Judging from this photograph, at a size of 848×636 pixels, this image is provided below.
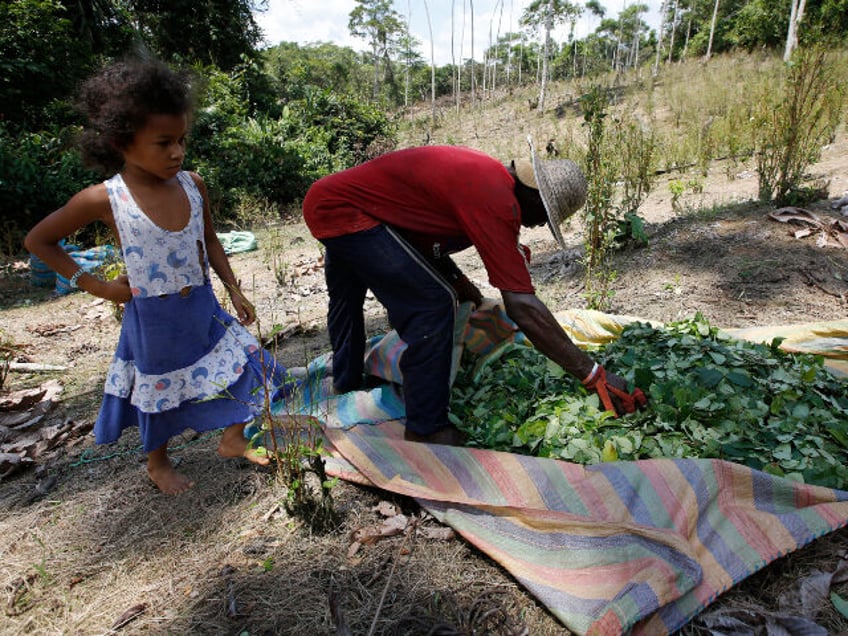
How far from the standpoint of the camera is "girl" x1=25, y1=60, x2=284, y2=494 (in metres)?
1.71

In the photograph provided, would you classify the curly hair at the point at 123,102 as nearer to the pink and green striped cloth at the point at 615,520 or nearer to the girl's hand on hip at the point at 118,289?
the girl's hand on hip at the point at 118,289

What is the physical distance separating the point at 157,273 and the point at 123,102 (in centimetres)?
57

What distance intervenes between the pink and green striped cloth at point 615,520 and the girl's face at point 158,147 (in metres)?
1.30

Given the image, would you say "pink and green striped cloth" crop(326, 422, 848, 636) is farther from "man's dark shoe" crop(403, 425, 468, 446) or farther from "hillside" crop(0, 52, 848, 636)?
"man's dark shoe" crop(403, 425, 468, 446)

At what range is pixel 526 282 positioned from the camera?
5.92 ft

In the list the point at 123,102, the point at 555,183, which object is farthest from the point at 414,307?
the point at 123,102

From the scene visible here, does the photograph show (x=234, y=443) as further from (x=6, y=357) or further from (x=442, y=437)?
(x=6, y=357)

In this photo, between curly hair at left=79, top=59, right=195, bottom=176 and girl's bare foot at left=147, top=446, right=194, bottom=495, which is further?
girl's bare foot at left=147, top=446, right=194, bottom=495

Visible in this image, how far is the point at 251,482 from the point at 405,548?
78cm

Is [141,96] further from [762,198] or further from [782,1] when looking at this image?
[782,1]

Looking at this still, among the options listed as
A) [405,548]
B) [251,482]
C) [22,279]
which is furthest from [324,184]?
[22,279]

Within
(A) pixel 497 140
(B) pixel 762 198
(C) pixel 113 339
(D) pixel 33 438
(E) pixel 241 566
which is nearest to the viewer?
(E) pixel 241 566

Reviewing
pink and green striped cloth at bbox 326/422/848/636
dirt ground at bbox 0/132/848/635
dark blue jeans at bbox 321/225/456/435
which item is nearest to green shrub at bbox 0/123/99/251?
dirt ground at bbox 0/132/848/635

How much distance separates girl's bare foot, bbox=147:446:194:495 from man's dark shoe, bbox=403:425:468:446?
3.12ft
